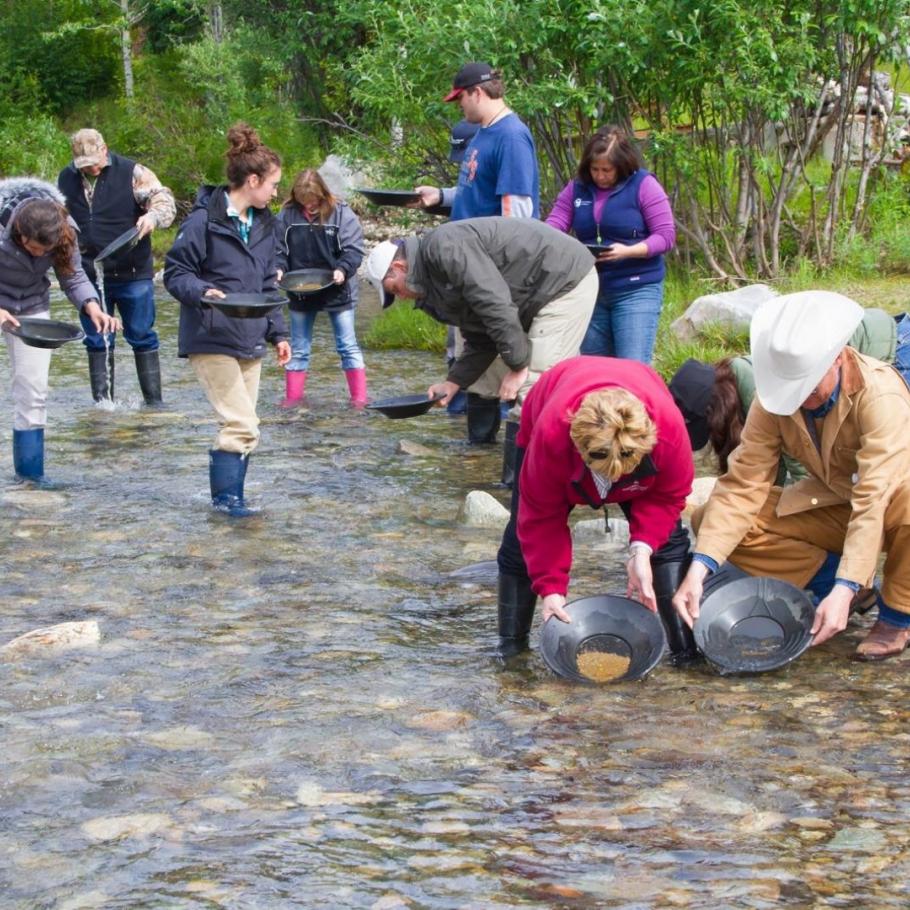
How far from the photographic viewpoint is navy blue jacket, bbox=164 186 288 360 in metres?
6.67

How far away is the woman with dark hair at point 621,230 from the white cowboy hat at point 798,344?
278cm

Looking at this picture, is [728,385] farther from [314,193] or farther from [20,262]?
[314,193]

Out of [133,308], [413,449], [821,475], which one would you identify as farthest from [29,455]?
[821,475]

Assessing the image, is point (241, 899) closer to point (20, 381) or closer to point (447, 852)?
point (447, 852)

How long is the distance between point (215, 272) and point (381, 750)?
3263 millimetres

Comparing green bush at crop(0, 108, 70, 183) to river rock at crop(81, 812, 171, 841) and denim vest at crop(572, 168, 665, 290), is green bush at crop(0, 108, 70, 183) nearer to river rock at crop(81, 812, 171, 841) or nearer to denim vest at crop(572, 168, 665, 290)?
denim vest at crop(572, 168, 665, 290)

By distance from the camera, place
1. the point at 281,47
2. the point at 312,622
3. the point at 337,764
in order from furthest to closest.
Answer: the point at 281,47, the point at 312,622, the point at 337,764

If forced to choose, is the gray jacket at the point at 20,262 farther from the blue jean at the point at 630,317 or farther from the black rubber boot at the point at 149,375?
the blue jean at the point at 630,317

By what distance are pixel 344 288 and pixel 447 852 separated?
6.27 meters

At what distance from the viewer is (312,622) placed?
558 cm

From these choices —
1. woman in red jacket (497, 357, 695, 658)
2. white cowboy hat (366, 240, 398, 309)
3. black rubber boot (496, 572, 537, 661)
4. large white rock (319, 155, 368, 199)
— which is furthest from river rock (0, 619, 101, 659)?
large white rock (319, 155, 368, 199)

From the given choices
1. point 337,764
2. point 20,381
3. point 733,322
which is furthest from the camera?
point 733,322

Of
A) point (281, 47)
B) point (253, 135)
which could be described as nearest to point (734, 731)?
point (253, 135)

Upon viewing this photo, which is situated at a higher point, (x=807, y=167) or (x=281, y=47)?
(x=281, y=47)
